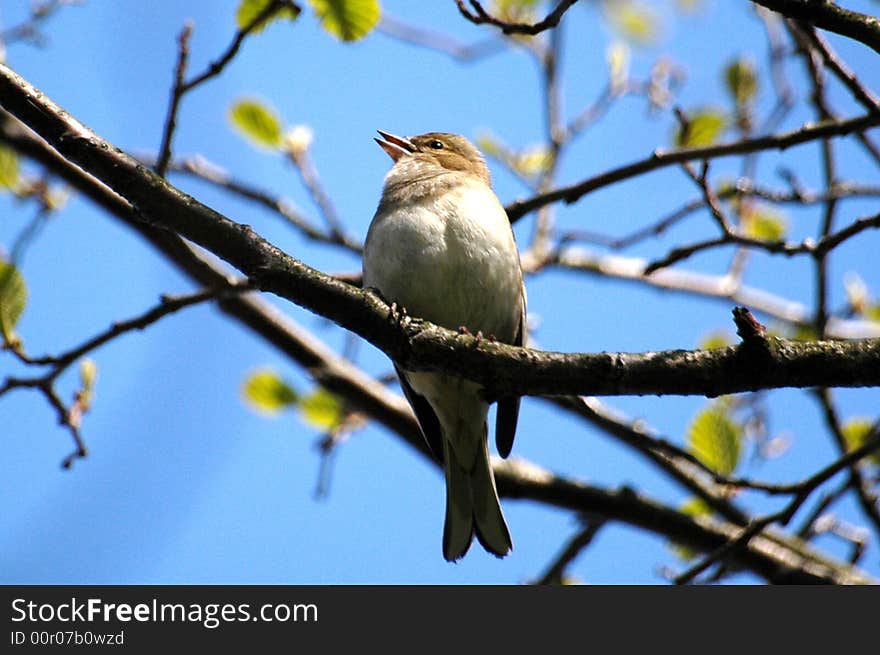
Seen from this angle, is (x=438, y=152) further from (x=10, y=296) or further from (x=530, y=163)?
(x=10, y=296)

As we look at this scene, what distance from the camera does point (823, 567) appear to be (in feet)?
20.8

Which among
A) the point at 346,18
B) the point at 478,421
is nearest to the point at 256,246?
the point at 346,18

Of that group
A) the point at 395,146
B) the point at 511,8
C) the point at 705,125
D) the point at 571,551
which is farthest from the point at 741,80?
the point at 571,551

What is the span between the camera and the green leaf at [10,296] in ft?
15.2

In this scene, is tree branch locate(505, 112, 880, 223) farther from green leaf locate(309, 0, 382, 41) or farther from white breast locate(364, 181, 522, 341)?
green leaf locate(309, 0, 382, 41)

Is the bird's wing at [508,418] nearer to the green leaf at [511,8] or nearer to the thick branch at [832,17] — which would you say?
the green leaf at [511,8]

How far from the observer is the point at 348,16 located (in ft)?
15.2

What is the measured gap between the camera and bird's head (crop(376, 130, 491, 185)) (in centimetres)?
725

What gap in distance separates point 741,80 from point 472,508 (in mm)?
3475

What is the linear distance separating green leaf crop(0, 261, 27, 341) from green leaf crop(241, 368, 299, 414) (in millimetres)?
2231

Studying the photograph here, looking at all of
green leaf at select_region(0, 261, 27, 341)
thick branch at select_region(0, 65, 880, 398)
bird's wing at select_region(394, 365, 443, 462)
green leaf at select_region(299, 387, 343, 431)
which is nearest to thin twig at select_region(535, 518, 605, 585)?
bird's wing at select_region(394, 365, 443, 462)

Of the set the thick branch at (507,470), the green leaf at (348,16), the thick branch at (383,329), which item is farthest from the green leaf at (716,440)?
the green leaf at (348,16)

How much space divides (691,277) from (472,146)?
80.4 inches

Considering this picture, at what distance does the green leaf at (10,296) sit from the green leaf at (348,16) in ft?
6.26
